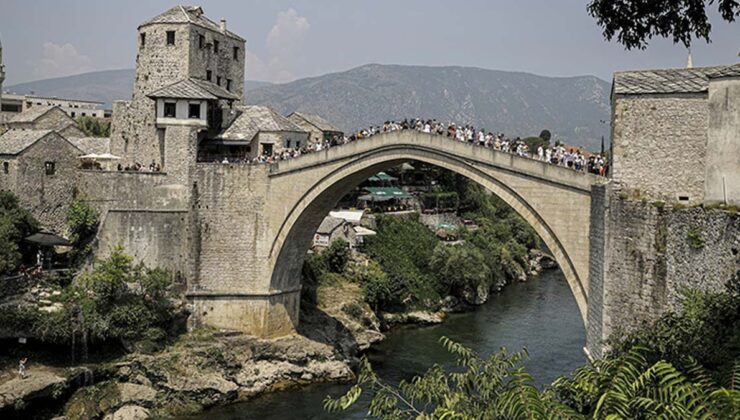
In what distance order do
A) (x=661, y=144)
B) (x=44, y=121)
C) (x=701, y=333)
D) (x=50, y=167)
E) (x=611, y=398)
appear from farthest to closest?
1. (x=44, y=121)
2. (x=50, y=167)
3. (x=661, y=144)
4. (x=701, y=333)
5. (x=611, y=398)

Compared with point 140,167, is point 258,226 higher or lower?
lower

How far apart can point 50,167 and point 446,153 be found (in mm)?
18035

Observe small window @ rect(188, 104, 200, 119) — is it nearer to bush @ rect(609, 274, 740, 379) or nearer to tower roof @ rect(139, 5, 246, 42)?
tower roof @ rect(139, 5, 246, 42)

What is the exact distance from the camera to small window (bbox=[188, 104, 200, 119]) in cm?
3688

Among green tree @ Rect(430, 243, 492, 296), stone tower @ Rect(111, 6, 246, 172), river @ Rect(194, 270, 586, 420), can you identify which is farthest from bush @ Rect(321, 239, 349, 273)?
stone tower @ Rect(111, 6, 246, 172)

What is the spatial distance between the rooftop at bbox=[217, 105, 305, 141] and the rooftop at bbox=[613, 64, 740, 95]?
2106 cm

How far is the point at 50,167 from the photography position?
1374 inches

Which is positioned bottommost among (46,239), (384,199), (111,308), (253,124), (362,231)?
(111,308)

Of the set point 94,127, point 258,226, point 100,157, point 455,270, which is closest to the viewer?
point 258,226

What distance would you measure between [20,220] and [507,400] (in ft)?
94.4

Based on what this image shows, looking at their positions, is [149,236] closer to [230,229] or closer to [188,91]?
[230,229]

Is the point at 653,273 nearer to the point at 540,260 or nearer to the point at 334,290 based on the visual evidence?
the point at 334,290

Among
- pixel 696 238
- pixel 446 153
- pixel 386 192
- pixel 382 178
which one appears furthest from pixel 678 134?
pixel 382 178

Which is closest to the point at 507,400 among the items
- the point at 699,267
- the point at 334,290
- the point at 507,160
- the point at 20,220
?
the point at 699,267
